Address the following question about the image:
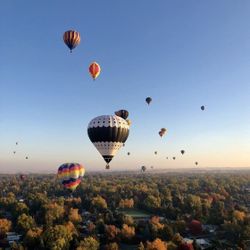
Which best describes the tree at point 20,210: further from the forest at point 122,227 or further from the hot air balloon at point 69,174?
the hot air balloon at point 69,174

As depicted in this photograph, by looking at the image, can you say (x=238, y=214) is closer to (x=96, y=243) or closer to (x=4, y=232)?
(x=96, y=243)

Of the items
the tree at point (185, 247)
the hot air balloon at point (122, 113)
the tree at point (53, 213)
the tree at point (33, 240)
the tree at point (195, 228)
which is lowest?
the tree at point (185, 247)

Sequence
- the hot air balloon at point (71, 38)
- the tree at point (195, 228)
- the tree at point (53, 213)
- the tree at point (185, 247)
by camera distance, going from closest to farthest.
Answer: the hot air balloon at point (71, 38)
the tree at point (185, 247)
the tree at point (195, 228)
the tree at point (53, 213)

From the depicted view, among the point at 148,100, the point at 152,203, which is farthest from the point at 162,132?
the point at 152,203

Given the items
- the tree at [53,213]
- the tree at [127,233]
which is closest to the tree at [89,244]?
the tree at [127,233]

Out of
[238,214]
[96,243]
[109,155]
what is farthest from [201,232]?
[109,155]

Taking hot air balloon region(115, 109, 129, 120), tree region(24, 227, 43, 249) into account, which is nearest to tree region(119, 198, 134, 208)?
tree region(24, 227, 43, 249)

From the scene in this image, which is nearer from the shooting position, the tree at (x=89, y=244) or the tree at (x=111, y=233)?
the tree at (x=89, y=244)
